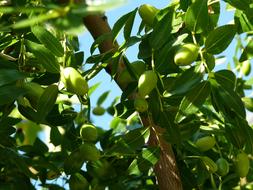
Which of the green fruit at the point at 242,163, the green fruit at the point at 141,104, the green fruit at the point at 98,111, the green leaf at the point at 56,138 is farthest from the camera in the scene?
the green fruit at the point at 98,111

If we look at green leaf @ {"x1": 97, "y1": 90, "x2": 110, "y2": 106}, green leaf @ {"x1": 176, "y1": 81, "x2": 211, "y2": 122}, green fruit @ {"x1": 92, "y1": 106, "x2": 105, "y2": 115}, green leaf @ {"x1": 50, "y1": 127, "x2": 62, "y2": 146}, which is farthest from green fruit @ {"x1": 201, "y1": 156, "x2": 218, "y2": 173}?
green leaf @ {"x1": 97, "y1": 90, "x2": 110, "y2": 106}

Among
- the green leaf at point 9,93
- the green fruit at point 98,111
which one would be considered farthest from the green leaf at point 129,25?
the green fruit at point 98,111

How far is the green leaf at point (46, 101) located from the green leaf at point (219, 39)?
271mm

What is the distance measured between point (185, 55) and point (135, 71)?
16 cm

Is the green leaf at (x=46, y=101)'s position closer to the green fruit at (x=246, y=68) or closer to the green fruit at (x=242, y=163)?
the green fruit at (x=242, y=163)

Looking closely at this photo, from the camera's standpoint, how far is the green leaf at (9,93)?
883 millimetres

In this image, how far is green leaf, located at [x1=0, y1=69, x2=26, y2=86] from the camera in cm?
88

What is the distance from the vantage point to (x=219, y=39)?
3.05 ft

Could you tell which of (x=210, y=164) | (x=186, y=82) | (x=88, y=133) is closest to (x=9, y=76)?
(x=88, y=133)

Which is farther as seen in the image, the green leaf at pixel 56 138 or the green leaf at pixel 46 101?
the green leaf at pixel 56 138

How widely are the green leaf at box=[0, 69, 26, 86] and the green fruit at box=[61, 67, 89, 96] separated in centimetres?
8

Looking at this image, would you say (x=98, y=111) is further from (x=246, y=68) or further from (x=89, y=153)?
(x=89, y=153)

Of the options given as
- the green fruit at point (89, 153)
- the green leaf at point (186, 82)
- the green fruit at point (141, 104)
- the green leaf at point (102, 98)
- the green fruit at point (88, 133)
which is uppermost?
the green leaf at point (186, 82)

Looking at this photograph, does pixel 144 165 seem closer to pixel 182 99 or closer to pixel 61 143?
pixel 182 99
